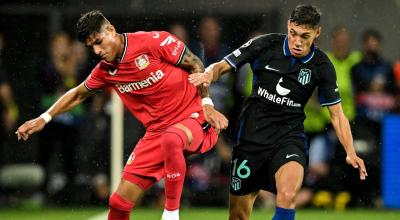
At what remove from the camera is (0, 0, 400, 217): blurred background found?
39.1 ft

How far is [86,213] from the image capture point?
11609 millimetres

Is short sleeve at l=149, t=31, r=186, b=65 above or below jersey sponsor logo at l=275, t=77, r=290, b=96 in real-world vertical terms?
above

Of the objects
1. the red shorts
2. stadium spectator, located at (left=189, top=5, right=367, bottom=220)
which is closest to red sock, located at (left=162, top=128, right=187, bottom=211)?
the red shorts

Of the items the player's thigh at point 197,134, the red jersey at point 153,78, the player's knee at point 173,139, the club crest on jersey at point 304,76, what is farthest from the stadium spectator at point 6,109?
the club crest on jersey at point 304,76

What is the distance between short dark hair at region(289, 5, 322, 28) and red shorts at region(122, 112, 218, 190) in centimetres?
114

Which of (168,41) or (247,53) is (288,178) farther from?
(168,41)

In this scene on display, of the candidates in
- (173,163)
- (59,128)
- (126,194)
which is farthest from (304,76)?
(59,128)

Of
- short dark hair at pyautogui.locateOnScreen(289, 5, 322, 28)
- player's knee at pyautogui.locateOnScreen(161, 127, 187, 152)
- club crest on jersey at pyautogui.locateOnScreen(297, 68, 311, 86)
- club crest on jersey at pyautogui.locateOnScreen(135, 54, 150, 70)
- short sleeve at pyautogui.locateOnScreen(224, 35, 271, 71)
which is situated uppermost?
short dark hair at pyautogui.locateOnScreen(289, 5, 322, 28)

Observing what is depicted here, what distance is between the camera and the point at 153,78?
26.4 ft

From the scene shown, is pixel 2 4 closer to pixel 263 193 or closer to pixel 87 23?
pixel 263 193

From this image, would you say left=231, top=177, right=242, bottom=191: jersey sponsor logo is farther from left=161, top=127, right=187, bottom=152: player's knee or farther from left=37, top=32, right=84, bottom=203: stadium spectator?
left=37, top=32, right=84, bottom=203: stadium spectator

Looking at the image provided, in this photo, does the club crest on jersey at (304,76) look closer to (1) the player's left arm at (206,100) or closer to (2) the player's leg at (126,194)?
(1) the player's left arm at (206,100)

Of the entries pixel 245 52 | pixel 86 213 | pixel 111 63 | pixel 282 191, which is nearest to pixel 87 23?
pixel 111 63

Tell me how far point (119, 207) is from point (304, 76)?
5.84ft
